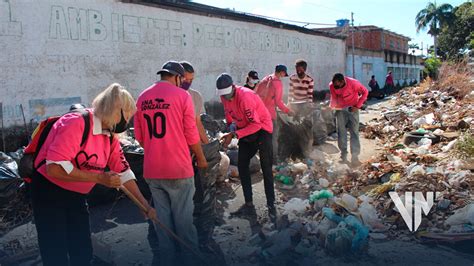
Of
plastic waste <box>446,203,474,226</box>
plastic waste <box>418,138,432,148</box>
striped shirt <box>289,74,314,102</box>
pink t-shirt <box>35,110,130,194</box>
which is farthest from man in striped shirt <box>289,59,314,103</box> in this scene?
pink t-shirt <box>35,110,130,194</box>

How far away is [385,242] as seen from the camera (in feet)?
12.6

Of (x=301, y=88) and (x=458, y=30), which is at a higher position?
(x=458, y=30)

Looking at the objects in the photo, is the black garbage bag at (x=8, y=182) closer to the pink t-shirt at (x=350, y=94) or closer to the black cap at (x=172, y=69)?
the black cap at (x=172, y=69)

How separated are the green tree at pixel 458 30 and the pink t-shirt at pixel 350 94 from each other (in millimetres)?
→ 39430

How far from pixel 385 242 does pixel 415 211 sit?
0.53m

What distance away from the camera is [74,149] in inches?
96.7

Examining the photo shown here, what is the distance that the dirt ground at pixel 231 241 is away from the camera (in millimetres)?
3521

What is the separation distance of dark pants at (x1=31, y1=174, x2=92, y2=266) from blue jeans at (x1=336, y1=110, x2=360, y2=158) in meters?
5.25

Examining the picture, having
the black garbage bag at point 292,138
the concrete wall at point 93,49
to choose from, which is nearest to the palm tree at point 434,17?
the concrete wall at point 93,49

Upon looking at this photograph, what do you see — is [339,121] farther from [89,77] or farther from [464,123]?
[89,77]

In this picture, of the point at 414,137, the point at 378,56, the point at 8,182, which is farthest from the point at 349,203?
the point at 378,56

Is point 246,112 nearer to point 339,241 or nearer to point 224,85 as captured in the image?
point 224,85

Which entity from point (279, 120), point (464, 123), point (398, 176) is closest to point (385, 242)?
point (398, 176)

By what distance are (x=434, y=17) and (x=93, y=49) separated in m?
45.3
